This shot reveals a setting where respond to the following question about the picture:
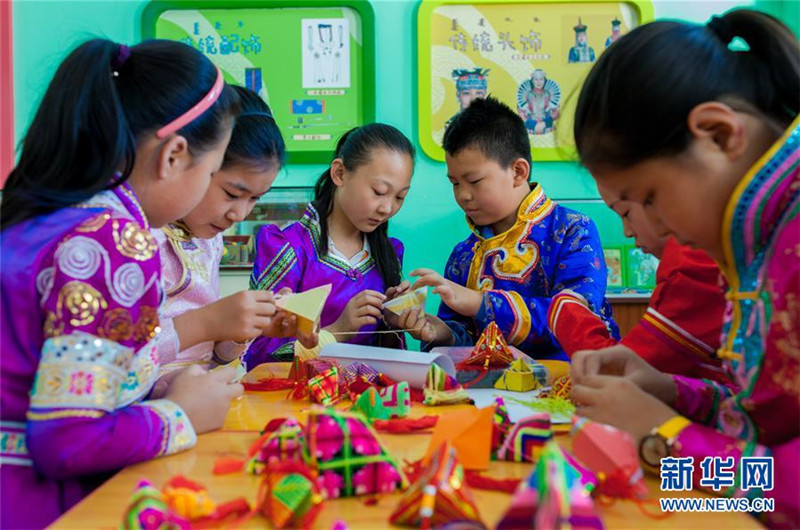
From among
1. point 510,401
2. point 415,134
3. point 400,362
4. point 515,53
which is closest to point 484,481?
point 510,401

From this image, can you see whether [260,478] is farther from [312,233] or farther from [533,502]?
[312,233]

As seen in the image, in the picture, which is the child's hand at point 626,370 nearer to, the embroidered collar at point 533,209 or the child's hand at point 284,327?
the child's hand at point 284,327

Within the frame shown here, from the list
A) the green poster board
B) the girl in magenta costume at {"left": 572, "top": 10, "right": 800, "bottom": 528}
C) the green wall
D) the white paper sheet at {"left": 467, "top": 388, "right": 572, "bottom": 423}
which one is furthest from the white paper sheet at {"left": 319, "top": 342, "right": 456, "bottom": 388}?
the green poster board

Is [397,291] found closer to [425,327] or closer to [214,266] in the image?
[425,327]

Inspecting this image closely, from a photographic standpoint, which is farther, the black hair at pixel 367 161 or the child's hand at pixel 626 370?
the black hair at pixel 367 161

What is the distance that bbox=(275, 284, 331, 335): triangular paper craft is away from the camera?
123 cm

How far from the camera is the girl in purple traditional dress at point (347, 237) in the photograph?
1814 mm

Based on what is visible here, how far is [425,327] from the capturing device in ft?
5.47

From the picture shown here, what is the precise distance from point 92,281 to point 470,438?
1.45ft

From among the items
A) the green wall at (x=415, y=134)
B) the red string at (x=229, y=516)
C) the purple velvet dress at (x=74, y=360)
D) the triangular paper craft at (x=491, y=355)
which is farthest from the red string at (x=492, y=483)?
the green wall at (x=415, y=134)

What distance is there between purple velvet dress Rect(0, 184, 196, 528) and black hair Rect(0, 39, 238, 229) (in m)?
0.05

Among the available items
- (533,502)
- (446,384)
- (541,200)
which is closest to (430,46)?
(541,200)

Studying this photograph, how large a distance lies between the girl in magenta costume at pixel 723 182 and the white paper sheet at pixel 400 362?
0.32m

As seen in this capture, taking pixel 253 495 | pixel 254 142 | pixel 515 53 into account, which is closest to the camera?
pixel 253 495
